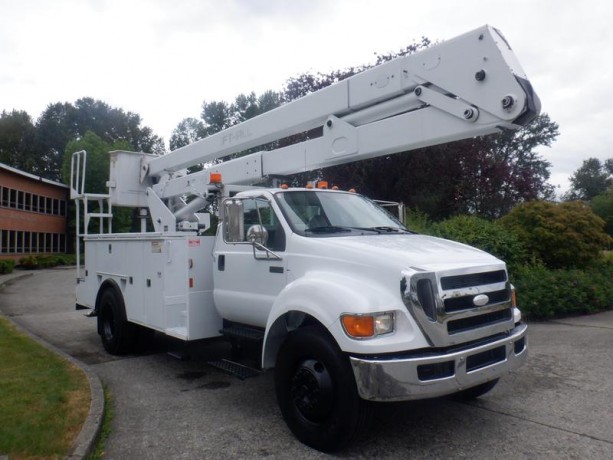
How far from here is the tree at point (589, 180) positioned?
87463mm

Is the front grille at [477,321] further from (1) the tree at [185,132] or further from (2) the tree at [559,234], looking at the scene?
(1) the tree at [185,132]

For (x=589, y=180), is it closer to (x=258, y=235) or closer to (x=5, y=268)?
(x=5, y=268)

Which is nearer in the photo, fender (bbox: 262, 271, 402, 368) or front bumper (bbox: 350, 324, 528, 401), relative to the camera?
front bumper (bbox: 350, 324, 528, 401)

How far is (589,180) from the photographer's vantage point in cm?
8888

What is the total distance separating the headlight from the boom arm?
1.93 meters

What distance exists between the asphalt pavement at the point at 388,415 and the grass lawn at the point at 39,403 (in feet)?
1.25

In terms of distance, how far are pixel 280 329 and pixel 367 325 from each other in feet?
3.84

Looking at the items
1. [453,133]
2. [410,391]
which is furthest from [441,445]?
[453,133]

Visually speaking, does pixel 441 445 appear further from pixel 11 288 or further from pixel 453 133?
pixel 11 288

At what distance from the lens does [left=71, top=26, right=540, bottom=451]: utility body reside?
13.1 ft

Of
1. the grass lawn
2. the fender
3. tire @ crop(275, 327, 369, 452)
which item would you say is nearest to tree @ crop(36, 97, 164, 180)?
the grass lawn

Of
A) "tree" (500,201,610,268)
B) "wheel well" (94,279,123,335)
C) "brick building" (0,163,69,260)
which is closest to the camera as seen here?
"wheel well" (94,279,123,335)

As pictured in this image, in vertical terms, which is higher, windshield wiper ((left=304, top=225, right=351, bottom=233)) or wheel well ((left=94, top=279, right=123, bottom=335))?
windshield wiper ((left=304, top=225, right=351, bottom=233))

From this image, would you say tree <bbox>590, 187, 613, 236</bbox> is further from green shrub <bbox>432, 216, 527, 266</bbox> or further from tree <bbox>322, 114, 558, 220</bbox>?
green shrub <bbox>432, 216, 527, 266</bbox>
